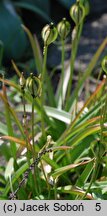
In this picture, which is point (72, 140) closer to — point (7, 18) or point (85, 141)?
point (85, 141)

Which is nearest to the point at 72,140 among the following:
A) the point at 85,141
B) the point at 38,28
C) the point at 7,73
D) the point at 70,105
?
the point at 85,141

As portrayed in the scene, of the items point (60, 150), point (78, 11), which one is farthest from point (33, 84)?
point (60, 150)

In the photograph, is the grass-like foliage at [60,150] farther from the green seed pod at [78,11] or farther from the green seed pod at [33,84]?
the green seed pod at [33,84]

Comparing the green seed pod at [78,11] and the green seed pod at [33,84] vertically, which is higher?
the green seed pod at [78,11]

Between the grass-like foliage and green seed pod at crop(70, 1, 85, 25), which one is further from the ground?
green seed pod at crop(70, 1, 85, 25)

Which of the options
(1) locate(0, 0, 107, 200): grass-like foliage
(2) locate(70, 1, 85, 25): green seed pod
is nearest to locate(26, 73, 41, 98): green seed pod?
(1) locate(0, 0, 107, 200): grass-like foliage

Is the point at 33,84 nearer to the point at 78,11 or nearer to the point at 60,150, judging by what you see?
the point at 78,11

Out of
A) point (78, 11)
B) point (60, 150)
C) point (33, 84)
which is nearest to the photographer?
A: point (33, 84)

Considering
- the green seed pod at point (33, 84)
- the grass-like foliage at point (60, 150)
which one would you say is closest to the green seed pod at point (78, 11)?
the grass-like foliage at point (60, 150)

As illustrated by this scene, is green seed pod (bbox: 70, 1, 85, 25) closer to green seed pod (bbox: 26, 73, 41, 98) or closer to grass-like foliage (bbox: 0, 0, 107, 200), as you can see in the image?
grass-like foliage (bbox: 0, 0, 107, 200)

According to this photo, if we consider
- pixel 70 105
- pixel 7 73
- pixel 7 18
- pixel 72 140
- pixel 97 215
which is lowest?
pixel 97 215

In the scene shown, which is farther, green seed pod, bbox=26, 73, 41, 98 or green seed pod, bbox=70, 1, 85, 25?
green seed pod, bbox=70, 1, 85, 25
